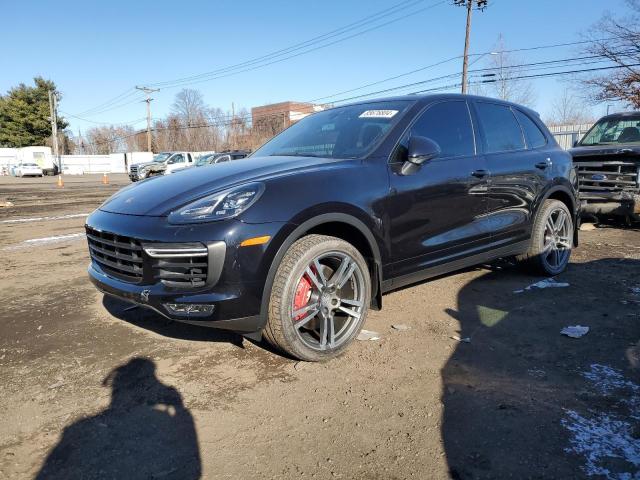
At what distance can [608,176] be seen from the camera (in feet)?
25.2

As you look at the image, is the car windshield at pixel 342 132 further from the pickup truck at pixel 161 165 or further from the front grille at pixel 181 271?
the pickup truck at pixel 161 165

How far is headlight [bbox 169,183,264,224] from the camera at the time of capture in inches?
111

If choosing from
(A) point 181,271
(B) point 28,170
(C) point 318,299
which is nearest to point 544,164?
(C) point 318,299

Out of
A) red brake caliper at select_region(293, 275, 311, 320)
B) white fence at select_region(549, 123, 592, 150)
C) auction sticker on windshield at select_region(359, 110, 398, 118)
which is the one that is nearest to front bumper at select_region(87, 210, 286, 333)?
red brake caliper at select_region(293, 275, 311, 320)

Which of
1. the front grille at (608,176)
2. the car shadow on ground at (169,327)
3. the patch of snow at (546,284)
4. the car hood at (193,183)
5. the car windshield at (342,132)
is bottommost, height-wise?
the car shadow on ground at (169,327)

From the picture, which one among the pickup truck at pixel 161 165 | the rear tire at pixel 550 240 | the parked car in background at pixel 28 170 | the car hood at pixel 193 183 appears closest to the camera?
the car hood at pixel 193 183

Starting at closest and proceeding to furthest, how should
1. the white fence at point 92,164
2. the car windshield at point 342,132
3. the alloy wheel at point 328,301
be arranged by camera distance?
the alloy wheel at point 328,301, the car windshield at point 342,132, the white fence at point 92,164

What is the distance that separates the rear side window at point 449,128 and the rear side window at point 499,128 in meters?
0.25

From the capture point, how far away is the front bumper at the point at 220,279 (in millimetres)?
2738

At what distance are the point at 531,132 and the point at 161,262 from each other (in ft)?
13.6

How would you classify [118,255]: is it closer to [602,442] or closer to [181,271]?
[181,271]

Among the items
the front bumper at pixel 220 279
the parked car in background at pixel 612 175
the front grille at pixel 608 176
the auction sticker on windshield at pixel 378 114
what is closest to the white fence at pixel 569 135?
the parked car in background at pixel 612 175

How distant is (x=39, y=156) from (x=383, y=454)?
198ft

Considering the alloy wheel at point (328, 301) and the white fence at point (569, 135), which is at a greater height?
the white fence at point (569, 135)
